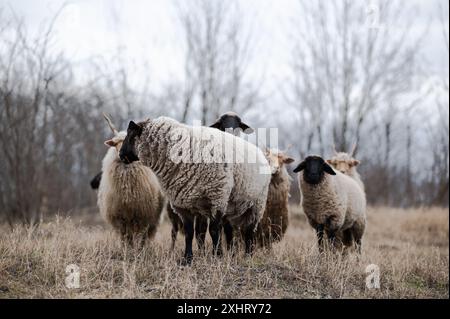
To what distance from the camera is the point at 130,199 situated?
8.16 meters

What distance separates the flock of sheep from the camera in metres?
6.42

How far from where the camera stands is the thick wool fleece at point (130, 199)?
8180mm

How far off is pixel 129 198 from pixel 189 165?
211cm

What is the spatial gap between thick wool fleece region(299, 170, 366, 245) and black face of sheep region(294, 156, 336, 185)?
4.9 inches

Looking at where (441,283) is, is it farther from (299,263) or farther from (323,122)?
(323,122)

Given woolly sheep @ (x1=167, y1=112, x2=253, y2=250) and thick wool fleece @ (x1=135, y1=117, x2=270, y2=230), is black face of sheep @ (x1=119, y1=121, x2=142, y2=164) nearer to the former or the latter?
thick wool fleece @ (x1=135, y1=117, x2=270, y2=230)

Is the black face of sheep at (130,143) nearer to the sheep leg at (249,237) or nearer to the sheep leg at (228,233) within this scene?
the sheep leg at (228,233)

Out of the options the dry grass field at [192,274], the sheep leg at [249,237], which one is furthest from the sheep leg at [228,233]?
the dry grass field at [192,274]

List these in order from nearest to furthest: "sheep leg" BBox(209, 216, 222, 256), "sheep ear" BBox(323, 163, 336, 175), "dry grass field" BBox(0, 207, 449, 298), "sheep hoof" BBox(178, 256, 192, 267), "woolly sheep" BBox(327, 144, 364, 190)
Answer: "dry grass field" BBox(0, 207, 449, 298) → "sheep hoof" BBox(178, 256, 192, 267) → "sheep leg" BBox(209, 216, 222, 256) → "sheep ear" BBox(323, 163, 336, 175) → "woolly sheep" BBox(327, 144, 364, 190)

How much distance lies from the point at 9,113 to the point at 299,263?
299 inches

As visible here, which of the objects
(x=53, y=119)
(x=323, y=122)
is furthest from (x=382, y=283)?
(x=323, y=122)

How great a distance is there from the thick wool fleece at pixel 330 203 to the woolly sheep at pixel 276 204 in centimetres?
40

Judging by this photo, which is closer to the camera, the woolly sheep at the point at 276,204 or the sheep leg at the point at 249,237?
the sheep leg at the point at 249,237

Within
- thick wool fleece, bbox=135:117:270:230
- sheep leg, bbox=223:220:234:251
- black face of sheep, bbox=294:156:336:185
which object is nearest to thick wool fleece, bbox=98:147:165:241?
sheep leg, bbox=223:220:234:251
